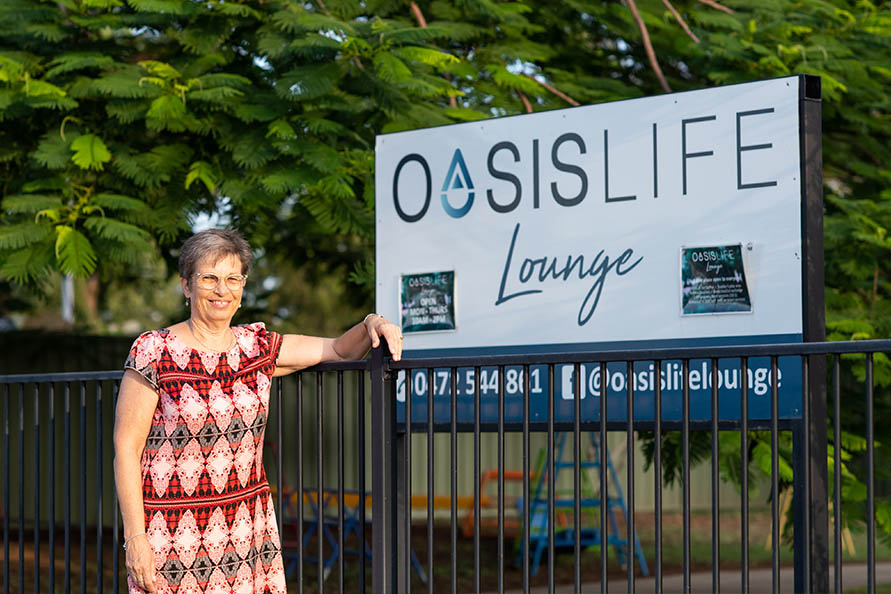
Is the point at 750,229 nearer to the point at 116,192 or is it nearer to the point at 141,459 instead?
the point at 141,459

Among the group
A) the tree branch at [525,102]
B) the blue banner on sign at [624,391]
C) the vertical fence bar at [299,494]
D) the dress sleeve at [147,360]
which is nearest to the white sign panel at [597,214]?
the blue banner on sign at [624,391]

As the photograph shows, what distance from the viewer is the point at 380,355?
458 centimetres

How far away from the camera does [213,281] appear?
4277mm

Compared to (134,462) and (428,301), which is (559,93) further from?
(134,462)

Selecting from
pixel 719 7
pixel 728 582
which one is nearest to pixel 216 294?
pixel 719 7

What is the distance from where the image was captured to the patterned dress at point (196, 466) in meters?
4.23

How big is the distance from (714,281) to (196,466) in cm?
225

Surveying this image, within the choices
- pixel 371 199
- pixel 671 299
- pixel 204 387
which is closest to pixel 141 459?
pixel 204 387

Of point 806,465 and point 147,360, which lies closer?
point 806,465

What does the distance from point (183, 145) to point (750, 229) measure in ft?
14.0

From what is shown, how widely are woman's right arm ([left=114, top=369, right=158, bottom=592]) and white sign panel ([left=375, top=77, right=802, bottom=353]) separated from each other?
1.94 m

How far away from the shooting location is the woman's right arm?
4.16 metres

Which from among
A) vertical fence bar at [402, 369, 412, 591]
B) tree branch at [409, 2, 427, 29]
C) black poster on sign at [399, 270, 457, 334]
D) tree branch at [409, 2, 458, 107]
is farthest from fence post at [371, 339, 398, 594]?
tree branch at [409, 2, 427, 29]

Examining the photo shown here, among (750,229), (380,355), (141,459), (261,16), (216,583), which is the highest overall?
(261,16)
